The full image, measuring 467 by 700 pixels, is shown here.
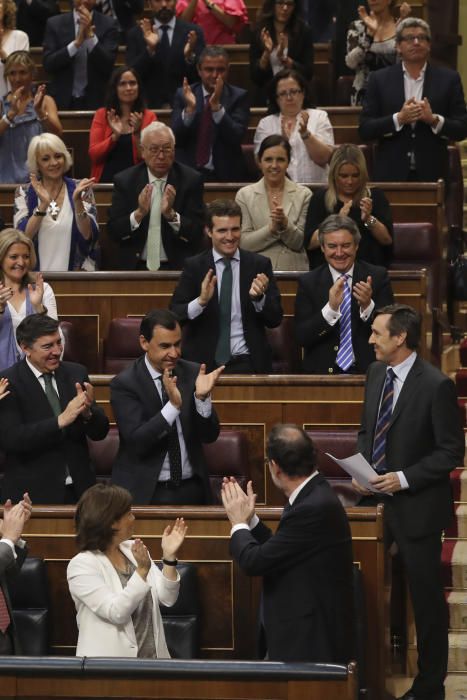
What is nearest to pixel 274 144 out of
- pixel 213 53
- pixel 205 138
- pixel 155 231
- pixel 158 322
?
pixel 155 231

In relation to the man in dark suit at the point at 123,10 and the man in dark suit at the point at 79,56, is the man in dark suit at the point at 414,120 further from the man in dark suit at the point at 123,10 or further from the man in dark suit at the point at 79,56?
the man in dark suit at the point at 123,10

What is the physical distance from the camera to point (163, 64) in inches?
303

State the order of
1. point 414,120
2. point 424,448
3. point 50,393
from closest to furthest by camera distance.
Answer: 1. point 424,448
2. point 50,393
3. point 414,120

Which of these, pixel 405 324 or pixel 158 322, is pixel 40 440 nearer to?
pixel 158 322

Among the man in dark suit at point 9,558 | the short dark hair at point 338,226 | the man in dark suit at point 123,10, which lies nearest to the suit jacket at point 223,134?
the man in dark suit at point 123,10

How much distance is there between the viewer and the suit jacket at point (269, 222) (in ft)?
20.6

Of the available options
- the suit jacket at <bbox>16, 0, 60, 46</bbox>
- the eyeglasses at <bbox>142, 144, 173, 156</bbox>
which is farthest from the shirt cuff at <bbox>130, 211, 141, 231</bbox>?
the suit jacket at <bbox>16, 0, 60, 46</bbox>

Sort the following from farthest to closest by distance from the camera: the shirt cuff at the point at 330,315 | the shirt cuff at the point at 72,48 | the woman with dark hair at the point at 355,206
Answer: the shirt cuff at the point at 72,48 < the woman with dark hair at the point at 355,206 < the shirt cuff at the point at 330,315

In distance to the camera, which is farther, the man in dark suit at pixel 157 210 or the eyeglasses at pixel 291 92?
the eyeglasses at pixel 291 92

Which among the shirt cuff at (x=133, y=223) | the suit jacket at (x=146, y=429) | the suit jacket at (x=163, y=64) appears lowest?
the suit jacket at (x=146, y=429)

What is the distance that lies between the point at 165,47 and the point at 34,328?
311 cm

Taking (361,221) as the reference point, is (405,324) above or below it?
below

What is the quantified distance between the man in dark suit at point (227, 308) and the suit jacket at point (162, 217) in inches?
25.6

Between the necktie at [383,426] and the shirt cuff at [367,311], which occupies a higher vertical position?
the shirt cuff at [367,311]
